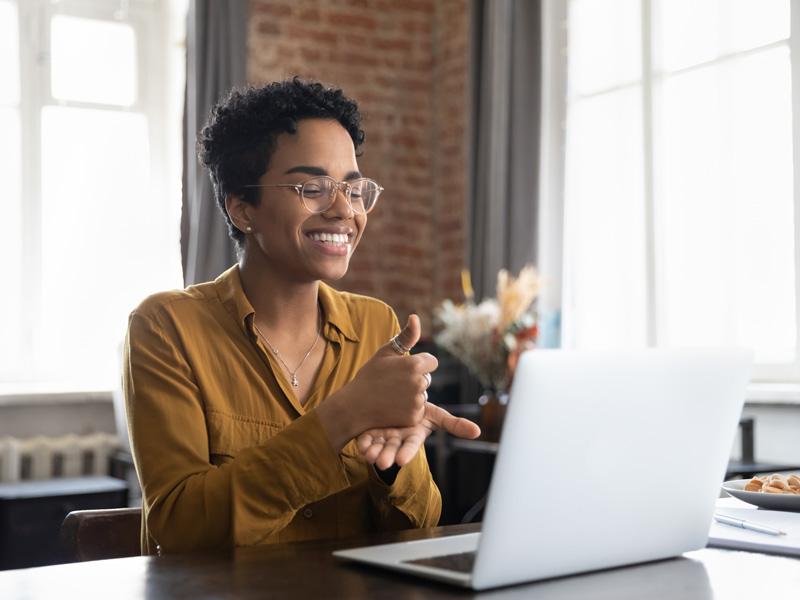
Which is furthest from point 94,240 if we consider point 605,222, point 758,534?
point 758,534

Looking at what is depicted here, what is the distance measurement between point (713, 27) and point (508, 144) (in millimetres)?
1085

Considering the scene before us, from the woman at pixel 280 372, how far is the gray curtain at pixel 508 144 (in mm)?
2806

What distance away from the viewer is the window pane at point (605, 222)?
4406mm

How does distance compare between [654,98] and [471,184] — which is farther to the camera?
[471,184]

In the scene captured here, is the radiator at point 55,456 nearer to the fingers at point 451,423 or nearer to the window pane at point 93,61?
the window pane at point 93,61

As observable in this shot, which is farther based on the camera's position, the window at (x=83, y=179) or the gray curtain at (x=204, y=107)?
the window at (x=83, y=179)

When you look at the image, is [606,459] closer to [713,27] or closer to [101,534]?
[101,534]

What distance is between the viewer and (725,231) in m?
3.99

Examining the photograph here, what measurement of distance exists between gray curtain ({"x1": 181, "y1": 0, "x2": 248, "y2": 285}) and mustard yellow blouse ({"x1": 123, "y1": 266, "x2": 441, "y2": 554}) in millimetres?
2867

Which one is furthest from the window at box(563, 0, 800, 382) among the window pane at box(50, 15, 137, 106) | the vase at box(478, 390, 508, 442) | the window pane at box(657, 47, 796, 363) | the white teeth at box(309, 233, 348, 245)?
the white teeth at box(309, 233, 348, 245)

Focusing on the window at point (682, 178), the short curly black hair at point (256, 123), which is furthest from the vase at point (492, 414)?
the short curly black hair at point (256, 123)

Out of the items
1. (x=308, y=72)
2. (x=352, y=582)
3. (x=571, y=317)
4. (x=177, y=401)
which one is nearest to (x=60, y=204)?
(x=308, y=72)

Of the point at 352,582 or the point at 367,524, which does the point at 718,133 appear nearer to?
the point at 367,524

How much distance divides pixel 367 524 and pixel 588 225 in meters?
3.10
